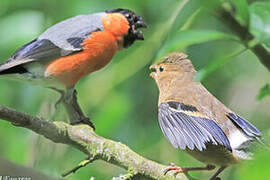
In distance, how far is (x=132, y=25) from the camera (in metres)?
5.21

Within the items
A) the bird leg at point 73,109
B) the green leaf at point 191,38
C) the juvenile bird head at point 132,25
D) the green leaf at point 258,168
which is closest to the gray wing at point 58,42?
the juvenile bird head at point 132,25

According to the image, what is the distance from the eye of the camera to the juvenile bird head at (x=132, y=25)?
5127 millimetres

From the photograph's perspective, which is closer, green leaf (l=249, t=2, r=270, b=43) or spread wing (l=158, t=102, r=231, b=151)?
green leaf (l=249, t=2, r=270, b=43)

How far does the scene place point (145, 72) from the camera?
5.86 meters

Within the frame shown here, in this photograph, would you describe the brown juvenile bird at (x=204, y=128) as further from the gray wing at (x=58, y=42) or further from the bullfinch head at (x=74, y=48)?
the gray wing at (x=58, y=42)

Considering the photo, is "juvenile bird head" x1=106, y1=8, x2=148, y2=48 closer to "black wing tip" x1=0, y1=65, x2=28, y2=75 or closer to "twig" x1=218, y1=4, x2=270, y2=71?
"black wing tip" x1=0, y1=65, x2=28, y2=75

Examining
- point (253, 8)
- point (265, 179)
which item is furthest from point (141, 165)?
point (265, 179)

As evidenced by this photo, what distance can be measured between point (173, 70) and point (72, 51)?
107cm

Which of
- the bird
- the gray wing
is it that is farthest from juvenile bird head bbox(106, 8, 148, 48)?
the gray wing

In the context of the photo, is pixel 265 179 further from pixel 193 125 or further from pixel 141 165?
pixel 193 125

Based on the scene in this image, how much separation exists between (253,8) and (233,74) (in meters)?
4.20

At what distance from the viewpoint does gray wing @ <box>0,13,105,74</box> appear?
14.8 ft

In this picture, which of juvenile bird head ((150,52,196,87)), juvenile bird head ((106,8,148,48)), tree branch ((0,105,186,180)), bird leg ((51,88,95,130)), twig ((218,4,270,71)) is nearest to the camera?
twig ((218,4,270,71))

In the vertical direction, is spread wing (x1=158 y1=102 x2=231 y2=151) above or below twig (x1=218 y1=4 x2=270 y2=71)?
below
